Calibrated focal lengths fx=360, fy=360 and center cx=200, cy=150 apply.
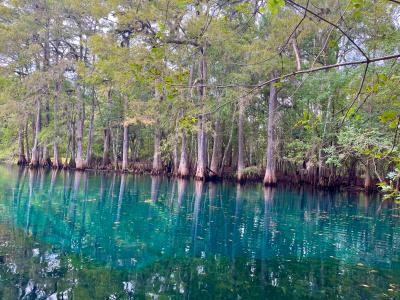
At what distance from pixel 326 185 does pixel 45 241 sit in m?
18.3

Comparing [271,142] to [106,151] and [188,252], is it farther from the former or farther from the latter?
[188,252]

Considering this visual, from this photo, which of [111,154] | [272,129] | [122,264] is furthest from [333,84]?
[111,154]

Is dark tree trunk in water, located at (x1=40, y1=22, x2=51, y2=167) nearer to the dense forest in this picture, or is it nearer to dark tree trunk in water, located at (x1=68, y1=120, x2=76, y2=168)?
the dense forest

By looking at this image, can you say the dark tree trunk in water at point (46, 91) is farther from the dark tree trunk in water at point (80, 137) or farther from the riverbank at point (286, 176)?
the dark tree trunk in water at point (80, 137)

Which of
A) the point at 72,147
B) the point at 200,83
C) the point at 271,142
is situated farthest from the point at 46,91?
the point at 271,142

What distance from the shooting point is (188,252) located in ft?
21.4

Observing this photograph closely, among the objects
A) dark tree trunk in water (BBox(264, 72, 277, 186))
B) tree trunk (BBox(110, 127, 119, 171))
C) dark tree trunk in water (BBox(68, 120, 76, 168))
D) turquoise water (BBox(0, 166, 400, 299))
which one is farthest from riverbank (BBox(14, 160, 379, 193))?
turquoise water (BBox(0, 166, 400, 299))

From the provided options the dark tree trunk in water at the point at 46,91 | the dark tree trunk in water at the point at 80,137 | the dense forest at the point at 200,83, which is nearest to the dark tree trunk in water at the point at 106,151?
the dense forest at the point at 200,83

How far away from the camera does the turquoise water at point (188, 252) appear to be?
15.5 ft

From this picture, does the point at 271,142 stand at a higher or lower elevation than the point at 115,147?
higher

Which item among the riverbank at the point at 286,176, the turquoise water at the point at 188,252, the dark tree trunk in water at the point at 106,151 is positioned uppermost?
the dark tree trunk in water at the point at 106,151

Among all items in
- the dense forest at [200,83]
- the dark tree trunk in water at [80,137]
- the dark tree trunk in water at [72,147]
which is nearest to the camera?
the dense forest at [200,83]

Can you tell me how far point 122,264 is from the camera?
5641 mm

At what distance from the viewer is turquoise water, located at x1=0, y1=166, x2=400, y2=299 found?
4.73 metres
